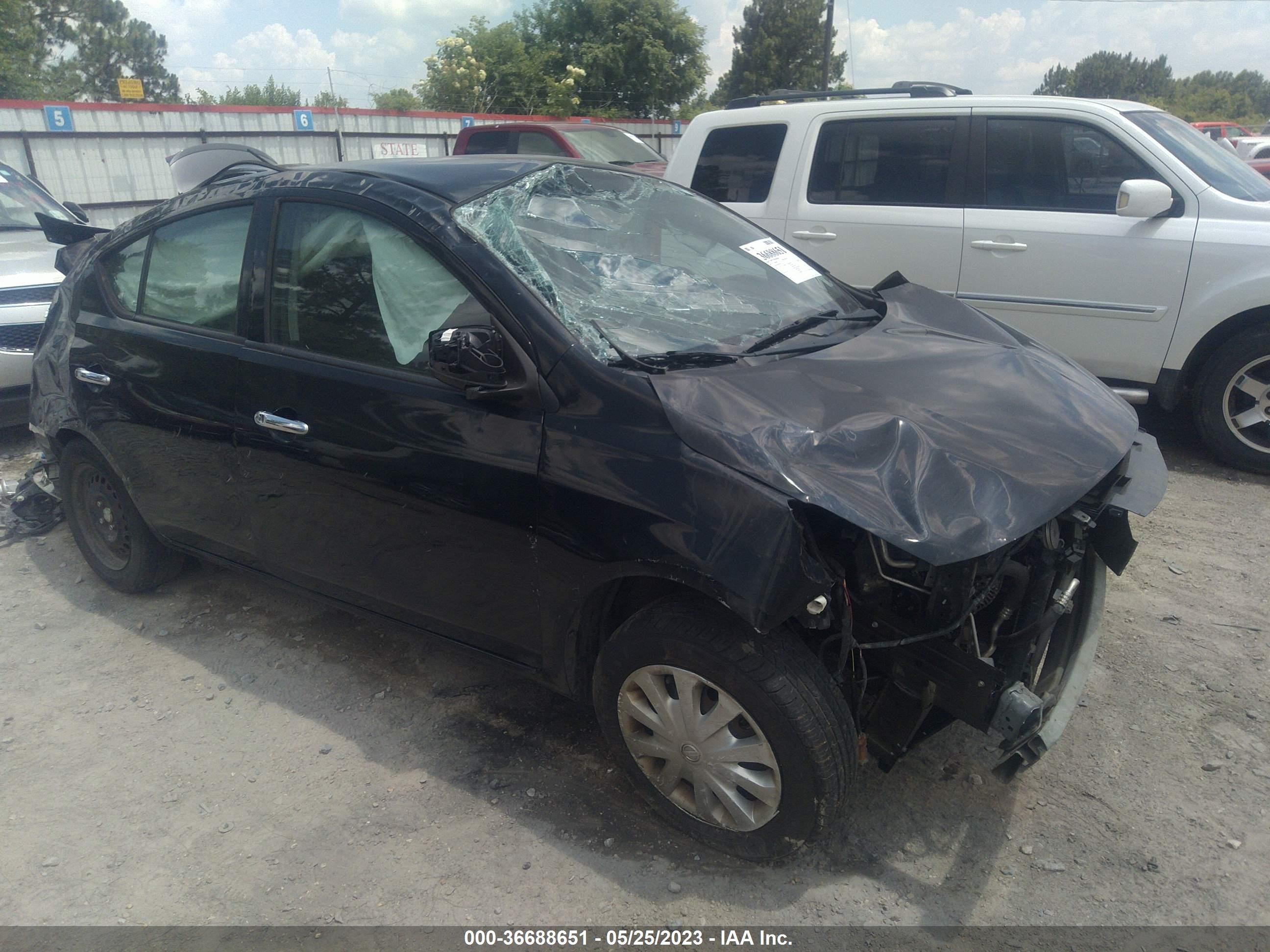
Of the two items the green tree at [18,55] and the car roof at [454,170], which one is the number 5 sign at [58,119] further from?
the green tree at [18,55]

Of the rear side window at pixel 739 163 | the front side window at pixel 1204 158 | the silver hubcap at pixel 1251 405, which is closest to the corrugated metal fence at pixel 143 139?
the rear side window at pixel 739 163

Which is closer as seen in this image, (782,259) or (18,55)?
(782,259)

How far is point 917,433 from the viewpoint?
2385 millimetres

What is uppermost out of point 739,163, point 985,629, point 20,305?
point 739,163

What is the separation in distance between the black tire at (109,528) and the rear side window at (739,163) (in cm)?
409

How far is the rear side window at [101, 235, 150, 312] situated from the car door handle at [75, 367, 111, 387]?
29 cm

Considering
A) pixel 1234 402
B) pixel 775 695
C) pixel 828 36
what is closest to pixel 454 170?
pixel 775 695

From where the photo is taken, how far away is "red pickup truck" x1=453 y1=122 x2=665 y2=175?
12.1 m

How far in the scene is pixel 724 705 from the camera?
2363 millimetres

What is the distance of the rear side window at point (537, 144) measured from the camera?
1223cm

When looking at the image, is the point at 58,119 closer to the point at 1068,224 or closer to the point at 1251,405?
the point at 1068,224

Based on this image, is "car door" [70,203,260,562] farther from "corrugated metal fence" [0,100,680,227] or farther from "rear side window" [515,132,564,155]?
"corrugated metal fence" [0,100,680,227]

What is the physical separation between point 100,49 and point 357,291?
81.9 m

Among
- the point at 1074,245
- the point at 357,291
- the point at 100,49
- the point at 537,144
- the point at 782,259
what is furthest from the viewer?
the point at 100,49
